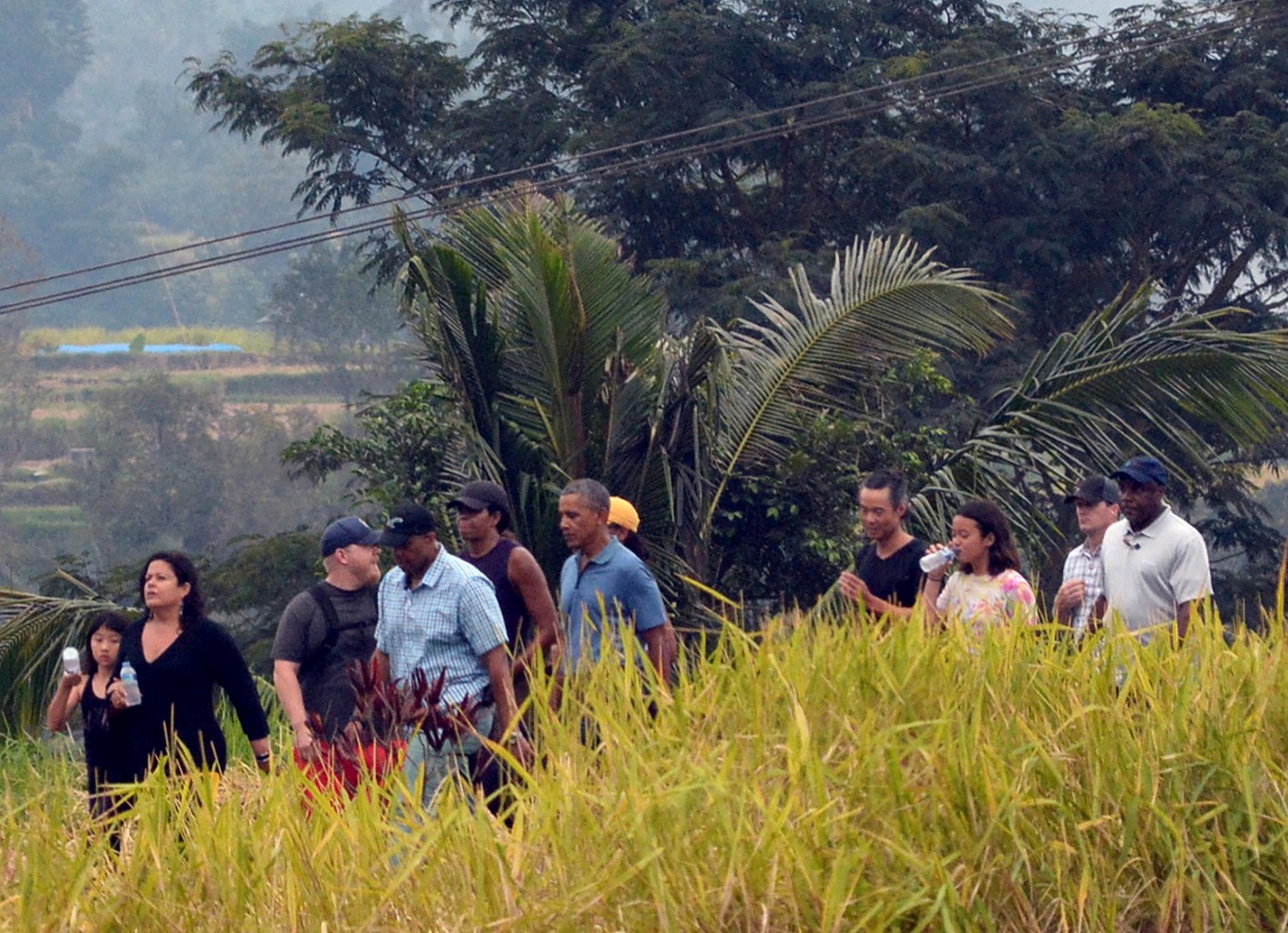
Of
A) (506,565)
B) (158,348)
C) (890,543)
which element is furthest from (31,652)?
(158,348)

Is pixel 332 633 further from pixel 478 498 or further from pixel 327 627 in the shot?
pixel 478 498

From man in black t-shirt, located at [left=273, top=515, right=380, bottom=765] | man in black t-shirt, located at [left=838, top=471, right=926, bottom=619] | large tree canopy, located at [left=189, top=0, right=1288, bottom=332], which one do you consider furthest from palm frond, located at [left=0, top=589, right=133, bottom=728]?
large tree canopy, located at [left=189, top=0, right=1288, bottom=332]

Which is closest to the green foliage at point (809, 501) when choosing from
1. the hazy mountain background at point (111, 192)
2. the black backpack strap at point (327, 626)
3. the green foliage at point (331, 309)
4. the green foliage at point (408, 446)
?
the green foliage at point (408, 446)

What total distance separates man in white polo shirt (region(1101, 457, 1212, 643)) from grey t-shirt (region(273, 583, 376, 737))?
2.19 m

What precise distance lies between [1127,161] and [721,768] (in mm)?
13329

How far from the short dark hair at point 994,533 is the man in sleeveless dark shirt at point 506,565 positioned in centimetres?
126

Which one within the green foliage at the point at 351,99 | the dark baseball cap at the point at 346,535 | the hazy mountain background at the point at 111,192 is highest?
the hazy mountain background at the point at 111,192

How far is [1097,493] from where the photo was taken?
18.7 feet

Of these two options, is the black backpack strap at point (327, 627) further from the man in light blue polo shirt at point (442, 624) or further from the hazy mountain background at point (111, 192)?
the hazy mountain background at point (111, 192)

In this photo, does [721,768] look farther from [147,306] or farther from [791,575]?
[147,306]

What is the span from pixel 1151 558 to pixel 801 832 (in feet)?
8.19

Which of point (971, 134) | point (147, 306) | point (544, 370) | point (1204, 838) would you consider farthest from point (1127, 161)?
point (147, 306)

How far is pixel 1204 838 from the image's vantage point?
3162 millimetres

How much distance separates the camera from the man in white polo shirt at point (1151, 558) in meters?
5.13
